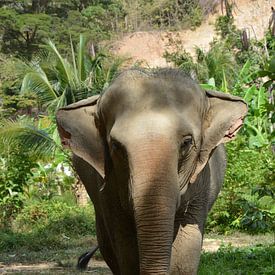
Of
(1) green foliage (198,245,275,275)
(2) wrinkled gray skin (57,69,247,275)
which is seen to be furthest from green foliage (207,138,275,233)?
(2) wrinkled gray skin (57,69,247,275)

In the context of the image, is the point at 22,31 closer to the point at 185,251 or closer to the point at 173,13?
the point at 173,13

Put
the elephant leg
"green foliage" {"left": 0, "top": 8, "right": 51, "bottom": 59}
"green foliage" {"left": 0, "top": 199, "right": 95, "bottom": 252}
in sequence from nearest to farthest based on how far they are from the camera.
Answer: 1. the elephant leg
2. "green foliage" {"left": 0, "top": 199, "right": 95, "bottom": 252}
3. "green foliage" {"left": 0, "top": 8, "right": 51, "bottom": 59}

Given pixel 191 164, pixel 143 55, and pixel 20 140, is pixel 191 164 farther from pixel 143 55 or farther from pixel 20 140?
pixel 143 55

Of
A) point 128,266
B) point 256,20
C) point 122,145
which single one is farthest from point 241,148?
point 256,20

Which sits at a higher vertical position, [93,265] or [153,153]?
[153,153]

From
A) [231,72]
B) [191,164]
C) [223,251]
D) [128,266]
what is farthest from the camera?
[231,72]

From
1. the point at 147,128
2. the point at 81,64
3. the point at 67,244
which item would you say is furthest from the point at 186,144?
the point at 81,64

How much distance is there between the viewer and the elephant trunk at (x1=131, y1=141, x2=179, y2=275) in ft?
11.9

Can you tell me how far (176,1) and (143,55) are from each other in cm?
316

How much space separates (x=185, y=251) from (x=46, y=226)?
8.23m

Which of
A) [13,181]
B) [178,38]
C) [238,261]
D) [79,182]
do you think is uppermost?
[238,261]

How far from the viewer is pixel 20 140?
13.0 m

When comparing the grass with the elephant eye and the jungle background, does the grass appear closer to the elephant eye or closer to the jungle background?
the jungle background

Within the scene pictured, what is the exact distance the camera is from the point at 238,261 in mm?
8297
